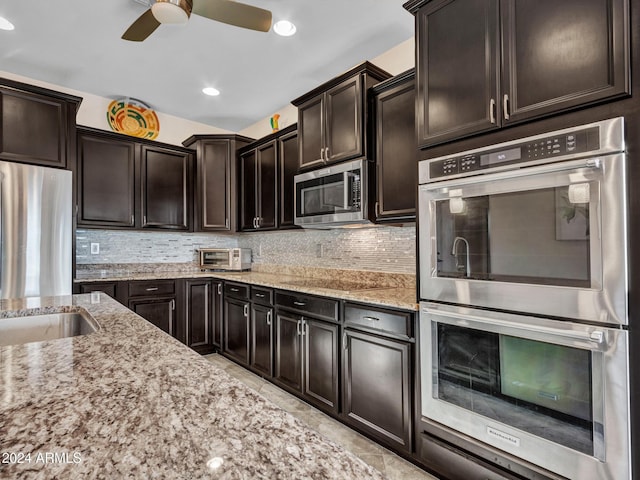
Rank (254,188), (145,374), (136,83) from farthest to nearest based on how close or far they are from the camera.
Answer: (254,188) < (136,83) < (145,374)

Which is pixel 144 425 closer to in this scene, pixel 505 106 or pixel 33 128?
pixel 505 106

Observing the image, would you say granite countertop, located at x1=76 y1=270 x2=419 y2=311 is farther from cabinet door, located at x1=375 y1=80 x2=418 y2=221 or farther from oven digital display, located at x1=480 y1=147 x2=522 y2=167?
oven digital display, located at x1=480 y1=147 x2=522 y2=167

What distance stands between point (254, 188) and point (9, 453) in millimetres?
3470

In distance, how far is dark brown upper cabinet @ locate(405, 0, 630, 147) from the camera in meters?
1.23

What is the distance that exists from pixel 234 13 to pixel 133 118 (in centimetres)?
253

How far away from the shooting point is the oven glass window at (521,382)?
128cm

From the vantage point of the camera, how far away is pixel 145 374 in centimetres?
71

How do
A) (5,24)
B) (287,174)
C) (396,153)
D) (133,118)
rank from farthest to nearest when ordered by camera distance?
(133,118) → (287,174) → (5,24) → (396,153)

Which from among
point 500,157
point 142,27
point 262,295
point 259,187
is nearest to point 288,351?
point 262,295

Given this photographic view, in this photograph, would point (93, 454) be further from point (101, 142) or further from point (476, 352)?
point (101, 142)

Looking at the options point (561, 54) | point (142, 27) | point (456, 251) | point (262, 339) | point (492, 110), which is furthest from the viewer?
point (262, 339)

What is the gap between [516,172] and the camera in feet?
4.70

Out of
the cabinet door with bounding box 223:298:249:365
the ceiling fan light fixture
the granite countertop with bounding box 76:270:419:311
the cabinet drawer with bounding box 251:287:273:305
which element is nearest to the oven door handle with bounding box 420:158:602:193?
the granite countertop with bounding box 76:270:419:311

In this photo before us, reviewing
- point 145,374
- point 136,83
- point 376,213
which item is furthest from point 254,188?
point 145,374
